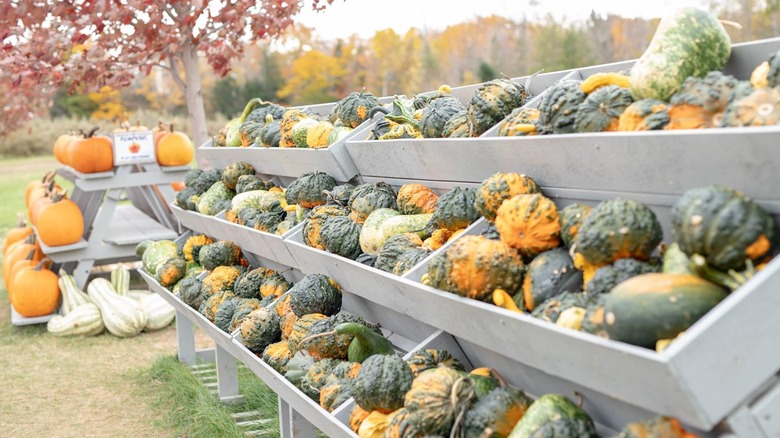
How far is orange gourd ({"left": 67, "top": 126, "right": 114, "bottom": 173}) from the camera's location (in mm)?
7590

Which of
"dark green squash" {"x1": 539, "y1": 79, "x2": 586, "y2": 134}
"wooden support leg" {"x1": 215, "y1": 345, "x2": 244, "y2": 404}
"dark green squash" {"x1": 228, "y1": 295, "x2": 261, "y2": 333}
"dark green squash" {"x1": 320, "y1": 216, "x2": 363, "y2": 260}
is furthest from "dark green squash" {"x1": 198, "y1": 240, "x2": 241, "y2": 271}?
"dark green squash" {"x1": 539, "y1": 79, "x2": 586, "y2": 134}

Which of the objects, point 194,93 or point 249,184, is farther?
point 194,93

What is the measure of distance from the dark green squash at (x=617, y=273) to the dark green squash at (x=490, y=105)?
3.57ft

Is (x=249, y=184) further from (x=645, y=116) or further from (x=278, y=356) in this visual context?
(x=645, y=116)

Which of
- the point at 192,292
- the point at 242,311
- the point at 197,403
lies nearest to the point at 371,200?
the point at 242,311

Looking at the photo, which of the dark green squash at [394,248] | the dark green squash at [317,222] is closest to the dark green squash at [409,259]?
the dark green squash at [394,248]

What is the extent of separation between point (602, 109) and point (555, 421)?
0.96 metres

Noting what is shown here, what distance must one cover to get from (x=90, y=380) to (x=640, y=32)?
87.5 feet

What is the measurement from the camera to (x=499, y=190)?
2.52 metres

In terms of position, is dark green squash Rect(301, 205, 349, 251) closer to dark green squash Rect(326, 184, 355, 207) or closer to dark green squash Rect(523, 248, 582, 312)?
Result: dark green squash Rect(326, 184, 355, 207)

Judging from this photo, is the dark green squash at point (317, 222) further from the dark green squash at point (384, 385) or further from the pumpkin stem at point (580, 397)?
the pumpkin stem at point (580, 397)

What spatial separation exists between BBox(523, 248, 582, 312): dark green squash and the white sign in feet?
20.4

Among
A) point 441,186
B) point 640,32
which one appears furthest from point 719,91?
point 640,32

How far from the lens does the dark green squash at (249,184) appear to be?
16.5ft
